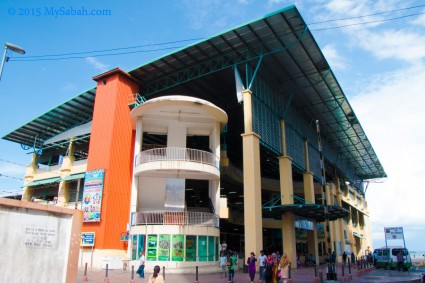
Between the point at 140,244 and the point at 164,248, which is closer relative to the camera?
the point at 164,248

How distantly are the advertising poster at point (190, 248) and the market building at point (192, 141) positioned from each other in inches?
2.8

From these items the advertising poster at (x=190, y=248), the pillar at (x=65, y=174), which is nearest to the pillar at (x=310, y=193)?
the advertising poster at (x=190, y=248)

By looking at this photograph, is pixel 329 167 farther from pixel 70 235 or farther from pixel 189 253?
pixel 70 235

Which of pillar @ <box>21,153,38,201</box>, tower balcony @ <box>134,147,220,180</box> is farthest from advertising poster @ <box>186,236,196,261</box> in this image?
pillar @ <box>21,153,38,201</box>

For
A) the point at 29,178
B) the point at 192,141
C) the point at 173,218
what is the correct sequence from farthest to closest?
the point at 29,178, the point at 192,141, the point at 173,218

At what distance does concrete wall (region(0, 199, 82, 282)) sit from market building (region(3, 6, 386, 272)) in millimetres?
13655

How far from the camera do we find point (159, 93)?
3416 cm

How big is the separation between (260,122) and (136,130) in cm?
1014

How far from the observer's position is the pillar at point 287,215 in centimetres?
3173

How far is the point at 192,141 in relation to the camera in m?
39.0

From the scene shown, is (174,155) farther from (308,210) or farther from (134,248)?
(308,210)

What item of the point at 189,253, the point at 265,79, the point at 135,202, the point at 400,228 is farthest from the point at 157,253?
the point at 400,228

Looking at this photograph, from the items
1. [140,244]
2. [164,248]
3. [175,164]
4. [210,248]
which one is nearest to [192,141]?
[175,164]

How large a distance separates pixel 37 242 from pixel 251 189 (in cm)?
1893
